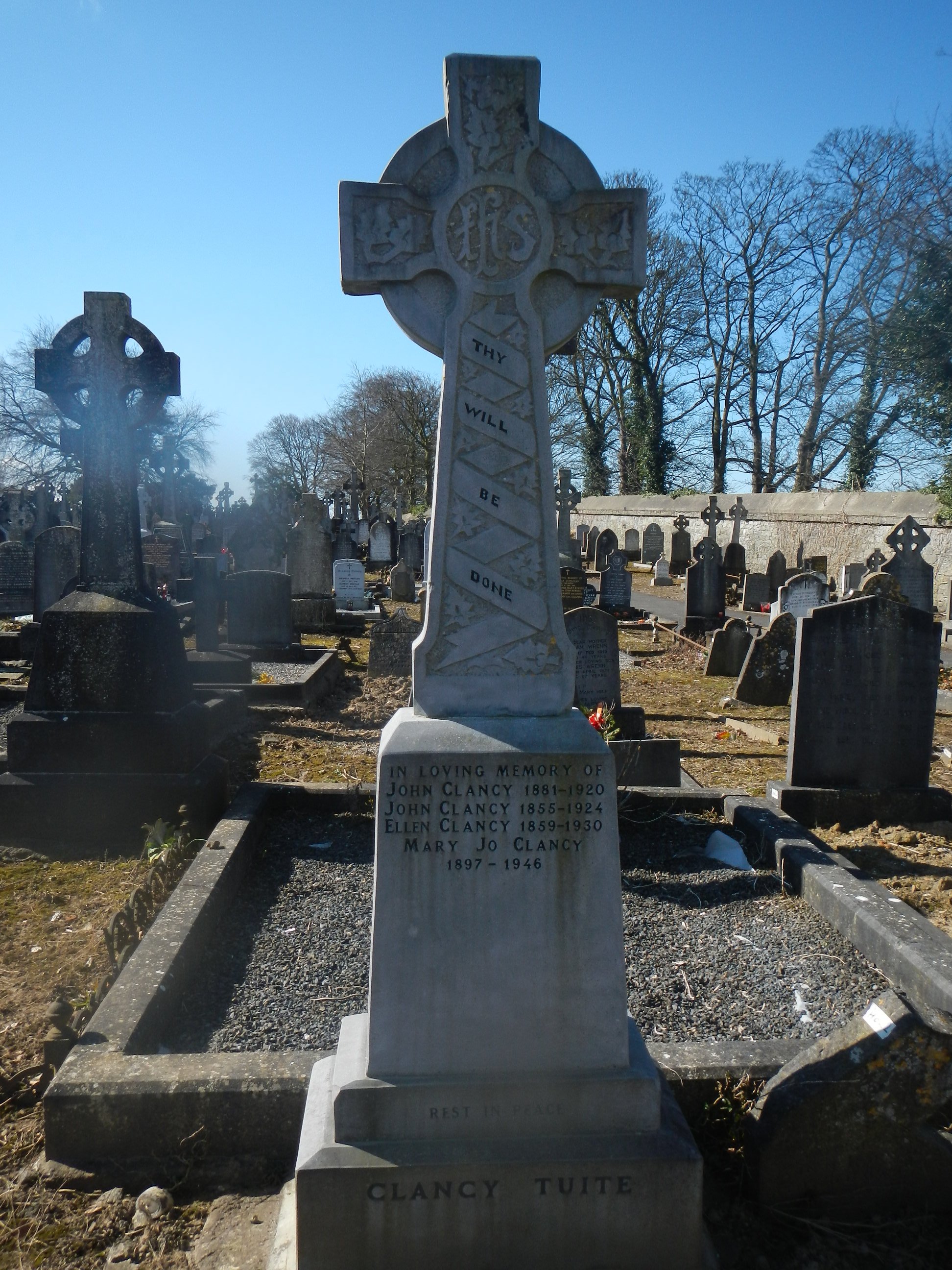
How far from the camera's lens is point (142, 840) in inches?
220

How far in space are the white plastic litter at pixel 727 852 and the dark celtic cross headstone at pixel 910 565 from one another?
10.1 m

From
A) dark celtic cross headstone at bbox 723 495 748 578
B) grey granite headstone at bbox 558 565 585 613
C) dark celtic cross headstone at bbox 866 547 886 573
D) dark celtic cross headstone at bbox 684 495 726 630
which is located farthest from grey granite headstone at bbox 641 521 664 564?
dark celtic cross headstone at bbox 866 547 886 573

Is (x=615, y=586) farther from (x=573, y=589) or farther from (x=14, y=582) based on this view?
(x=14, y=582)

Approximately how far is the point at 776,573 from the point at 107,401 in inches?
701

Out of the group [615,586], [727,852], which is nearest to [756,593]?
[615,586]

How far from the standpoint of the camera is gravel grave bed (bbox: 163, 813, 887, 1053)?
11.4ft

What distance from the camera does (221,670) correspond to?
33.0 ft

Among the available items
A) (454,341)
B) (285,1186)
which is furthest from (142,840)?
(454,341)

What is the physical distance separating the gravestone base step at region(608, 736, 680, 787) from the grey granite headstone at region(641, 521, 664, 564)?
26.6 meters

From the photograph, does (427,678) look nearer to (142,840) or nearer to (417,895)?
(417,895)

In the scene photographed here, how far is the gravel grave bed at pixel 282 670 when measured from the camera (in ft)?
35.1

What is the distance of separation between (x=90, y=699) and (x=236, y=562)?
1743cm

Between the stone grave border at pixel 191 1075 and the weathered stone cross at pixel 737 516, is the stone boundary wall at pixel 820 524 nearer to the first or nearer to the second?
the weathered stone cross at pixel 737 516

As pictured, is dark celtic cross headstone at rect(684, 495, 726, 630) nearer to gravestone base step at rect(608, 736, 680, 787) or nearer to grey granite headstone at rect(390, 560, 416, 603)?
grey granite headstone at rect(390, 560, 416, 603)
